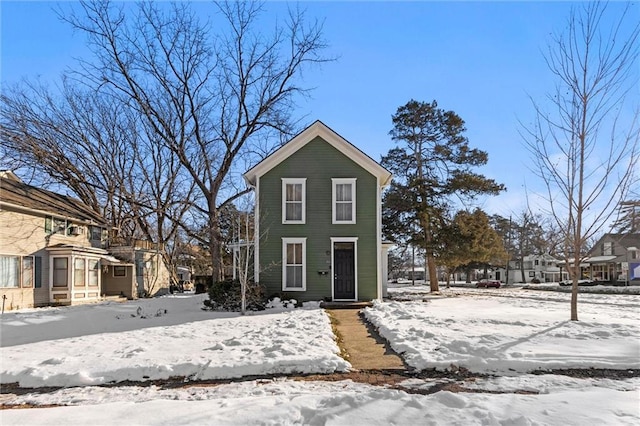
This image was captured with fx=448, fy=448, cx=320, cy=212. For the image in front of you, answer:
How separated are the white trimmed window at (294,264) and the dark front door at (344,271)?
126 cm

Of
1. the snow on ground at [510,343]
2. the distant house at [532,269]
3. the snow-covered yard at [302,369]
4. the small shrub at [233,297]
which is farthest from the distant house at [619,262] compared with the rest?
the small shrub at [233,297]

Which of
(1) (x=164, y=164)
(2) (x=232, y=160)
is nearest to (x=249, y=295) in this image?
(2) (x=232, y=160)

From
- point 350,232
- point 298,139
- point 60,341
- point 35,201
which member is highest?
point 298,139

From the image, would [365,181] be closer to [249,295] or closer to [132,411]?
[249,295]

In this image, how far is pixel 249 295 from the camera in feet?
52.7

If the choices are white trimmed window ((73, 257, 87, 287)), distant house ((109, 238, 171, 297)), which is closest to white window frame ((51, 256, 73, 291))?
white trimmed window ((73, 257, 87, 287))

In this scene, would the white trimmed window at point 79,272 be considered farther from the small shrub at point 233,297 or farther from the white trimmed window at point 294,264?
the white trimmed window at point 294,264

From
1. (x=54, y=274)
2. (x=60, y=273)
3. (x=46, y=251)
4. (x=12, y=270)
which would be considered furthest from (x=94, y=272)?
(x=12, y=270)

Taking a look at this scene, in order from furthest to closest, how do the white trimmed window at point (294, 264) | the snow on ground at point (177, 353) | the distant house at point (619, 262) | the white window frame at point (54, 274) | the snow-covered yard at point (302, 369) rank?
1. the distant house at point (619, 262)
2. the white window frame at point (54, 274)
3. the white trimmed window at point (294, 264)
4. the snow on ground at point (177, 353)
5. the snow-covered yard at point (302, 369)

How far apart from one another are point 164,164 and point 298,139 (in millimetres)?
19295

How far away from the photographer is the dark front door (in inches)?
701

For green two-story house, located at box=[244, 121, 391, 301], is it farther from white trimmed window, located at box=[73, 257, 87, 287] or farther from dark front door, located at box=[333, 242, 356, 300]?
white trimmed window, located at box=[73, 257, 87, 287]

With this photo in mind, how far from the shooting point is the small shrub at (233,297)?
16000 millimetres

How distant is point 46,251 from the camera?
2111 cm
